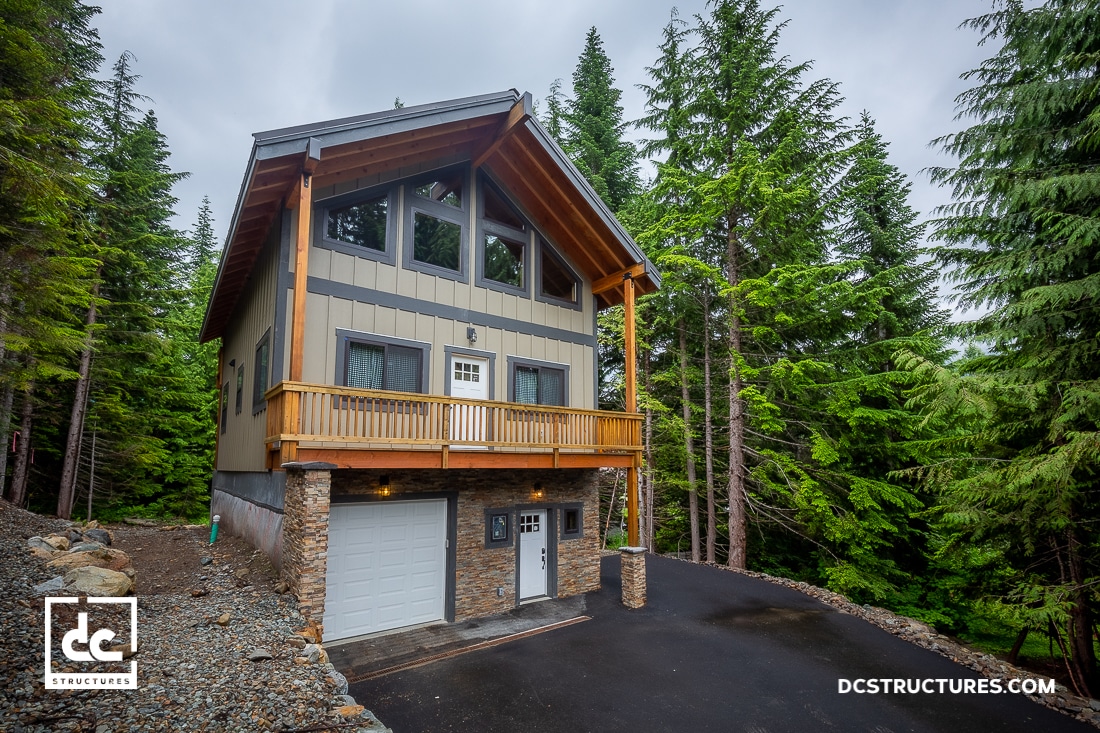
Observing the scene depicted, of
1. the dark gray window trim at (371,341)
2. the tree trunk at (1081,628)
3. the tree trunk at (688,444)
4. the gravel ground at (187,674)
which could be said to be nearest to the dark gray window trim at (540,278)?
the dark gray window trim at (371,341)

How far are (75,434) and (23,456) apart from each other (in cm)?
133

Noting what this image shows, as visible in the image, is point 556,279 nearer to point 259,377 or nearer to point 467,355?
point 467,355

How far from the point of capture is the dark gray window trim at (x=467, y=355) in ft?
32.1

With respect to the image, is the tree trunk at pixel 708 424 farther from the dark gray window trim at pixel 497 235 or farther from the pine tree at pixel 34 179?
the pine tree at pixel 34 179

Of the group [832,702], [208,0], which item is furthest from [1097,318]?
[208,0]

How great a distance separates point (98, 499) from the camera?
18.6m

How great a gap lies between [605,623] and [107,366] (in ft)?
59.4

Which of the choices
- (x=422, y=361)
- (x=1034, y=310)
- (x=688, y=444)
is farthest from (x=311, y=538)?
(x=688, y=444)

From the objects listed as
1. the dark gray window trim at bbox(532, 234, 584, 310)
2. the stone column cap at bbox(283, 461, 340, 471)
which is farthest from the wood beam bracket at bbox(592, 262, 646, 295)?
the stone column cap at bbox(283, 461, 340, 471)

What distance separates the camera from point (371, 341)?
29.3 feet

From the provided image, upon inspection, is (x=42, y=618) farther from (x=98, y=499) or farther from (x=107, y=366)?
(x=98, y=499)

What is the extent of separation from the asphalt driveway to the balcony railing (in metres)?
3.15

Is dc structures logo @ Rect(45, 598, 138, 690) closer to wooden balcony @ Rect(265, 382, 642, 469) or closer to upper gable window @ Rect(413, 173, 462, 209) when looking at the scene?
wooden balcony @ Rect(265, 382, 642, 469)

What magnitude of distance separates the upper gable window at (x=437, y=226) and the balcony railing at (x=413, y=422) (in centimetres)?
302
